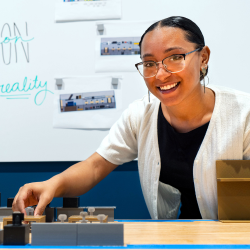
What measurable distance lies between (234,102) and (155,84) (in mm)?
290

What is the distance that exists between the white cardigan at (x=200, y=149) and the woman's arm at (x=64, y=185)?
5 centimetres

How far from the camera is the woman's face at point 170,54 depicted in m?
0.92

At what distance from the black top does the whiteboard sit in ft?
1.48

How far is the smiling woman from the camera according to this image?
0.93 m

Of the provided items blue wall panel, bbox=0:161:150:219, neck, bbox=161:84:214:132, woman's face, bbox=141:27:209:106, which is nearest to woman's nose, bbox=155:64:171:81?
woman's face, bbox=141:27:209:106

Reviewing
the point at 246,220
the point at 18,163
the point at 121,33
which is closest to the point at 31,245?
the point at 246,220

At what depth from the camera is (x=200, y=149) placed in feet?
3.33

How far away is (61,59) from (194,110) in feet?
2.55

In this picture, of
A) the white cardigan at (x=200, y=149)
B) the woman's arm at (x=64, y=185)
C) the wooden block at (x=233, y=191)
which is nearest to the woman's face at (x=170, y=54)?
the white cardigan at (x=200, y=149)

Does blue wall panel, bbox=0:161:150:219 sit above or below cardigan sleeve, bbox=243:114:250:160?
below

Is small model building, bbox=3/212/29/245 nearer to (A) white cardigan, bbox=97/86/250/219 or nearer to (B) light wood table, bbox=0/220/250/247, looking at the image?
(B) light wood table, bbox=0/220/250/247

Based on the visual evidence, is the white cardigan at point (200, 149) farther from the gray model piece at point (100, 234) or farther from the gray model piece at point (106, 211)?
the gray model piece at point (100, 234)

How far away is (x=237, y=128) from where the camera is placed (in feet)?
3.28

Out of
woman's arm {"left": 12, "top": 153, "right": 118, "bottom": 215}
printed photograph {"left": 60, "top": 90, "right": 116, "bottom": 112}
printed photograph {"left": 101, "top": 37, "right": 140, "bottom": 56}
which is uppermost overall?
printed photograph {"left": 101, "top": 37, "right": 140, "bottom": 56}
